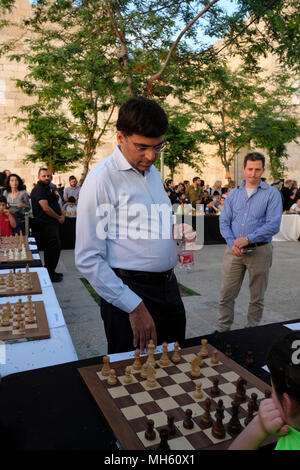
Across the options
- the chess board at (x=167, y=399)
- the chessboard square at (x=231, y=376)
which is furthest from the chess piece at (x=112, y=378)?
the chessboard square at (x=231, y=376)

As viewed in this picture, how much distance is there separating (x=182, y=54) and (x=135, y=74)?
3.76ft

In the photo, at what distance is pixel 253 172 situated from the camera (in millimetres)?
3299

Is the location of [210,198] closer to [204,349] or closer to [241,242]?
[241,242]

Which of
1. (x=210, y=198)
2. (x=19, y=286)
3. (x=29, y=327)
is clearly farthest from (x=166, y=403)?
(x=210, y=198)

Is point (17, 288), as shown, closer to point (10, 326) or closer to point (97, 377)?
point (10, 326)

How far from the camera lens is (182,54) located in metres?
8.33

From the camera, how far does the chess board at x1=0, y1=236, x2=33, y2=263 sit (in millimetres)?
3888

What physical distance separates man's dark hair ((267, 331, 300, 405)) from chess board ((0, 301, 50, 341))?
1.42m

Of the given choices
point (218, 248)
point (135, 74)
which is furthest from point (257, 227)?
point (135, 74)

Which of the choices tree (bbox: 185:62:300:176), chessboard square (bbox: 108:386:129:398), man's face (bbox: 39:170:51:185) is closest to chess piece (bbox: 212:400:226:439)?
chessboard square (bbox: 108:386:129:398)

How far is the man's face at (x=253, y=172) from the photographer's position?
3.28 m

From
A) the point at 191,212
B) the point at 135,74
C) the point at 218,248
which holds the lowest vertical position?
the point at 218,248

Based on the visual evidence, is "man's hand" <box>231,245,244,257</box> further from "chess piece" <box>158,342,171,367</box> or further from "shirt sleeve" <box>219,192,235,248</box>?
"chess piece" <box>158,342,171,367</box>

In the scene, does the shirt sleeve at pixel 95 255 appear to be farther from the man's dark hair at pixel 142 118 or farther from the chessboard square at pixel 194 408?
the chessboard square at pixel 194 408
